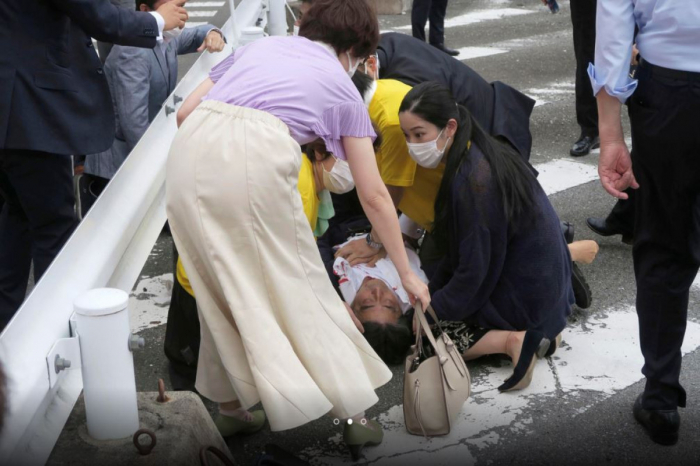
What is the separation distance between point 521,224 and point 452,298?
394 millimetres

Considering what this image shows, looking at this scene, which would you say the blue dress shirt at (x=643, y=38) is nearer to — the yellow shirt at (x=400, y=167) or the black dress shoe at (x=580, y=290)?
the yellow shirt at (x=400, y=167)

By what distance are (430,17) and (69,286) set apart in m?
6.92

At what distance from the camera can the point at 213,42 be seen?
4.98 m

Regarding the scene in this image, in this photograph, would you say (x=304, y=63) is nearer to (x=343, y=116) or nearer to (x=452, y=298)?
(x=343, y=116)

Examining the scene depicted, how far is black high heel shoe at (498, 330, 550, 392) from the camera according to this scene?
3.60 meters

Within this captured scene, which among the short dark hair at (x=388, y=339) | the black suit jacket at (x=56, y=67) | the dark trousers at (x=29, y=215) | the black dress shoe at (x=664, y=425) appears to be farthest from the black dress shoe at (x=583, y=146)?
the dark trousers at (x=29, y=215)

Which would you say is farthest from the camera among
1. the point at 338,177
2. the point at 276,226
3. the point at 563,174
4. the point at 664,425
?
the point at 563,174

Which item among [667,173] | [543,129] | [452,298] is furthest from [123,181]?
[543,129]

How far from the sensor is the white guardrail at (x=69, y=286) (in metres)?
2.42

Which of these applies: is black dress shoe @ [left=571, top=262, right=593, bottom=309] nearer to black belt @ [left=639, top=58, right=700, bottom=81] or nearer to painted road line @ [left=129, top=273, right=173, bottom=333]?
black belt @ [left=639, top=58, right=700, bottom=81]

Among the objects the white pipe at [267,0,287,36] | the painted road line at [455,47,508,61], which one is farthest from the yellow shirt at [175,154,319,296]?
the painted road line at [455,47,508,61]

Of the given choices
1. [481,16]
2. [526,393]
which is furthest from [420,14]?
[526,393]

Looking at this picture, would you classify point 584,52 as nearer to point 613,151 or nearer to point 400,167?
point 400,167

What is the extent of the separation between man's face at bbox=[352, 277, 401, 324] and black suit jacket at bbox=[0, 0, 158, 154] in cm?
123
